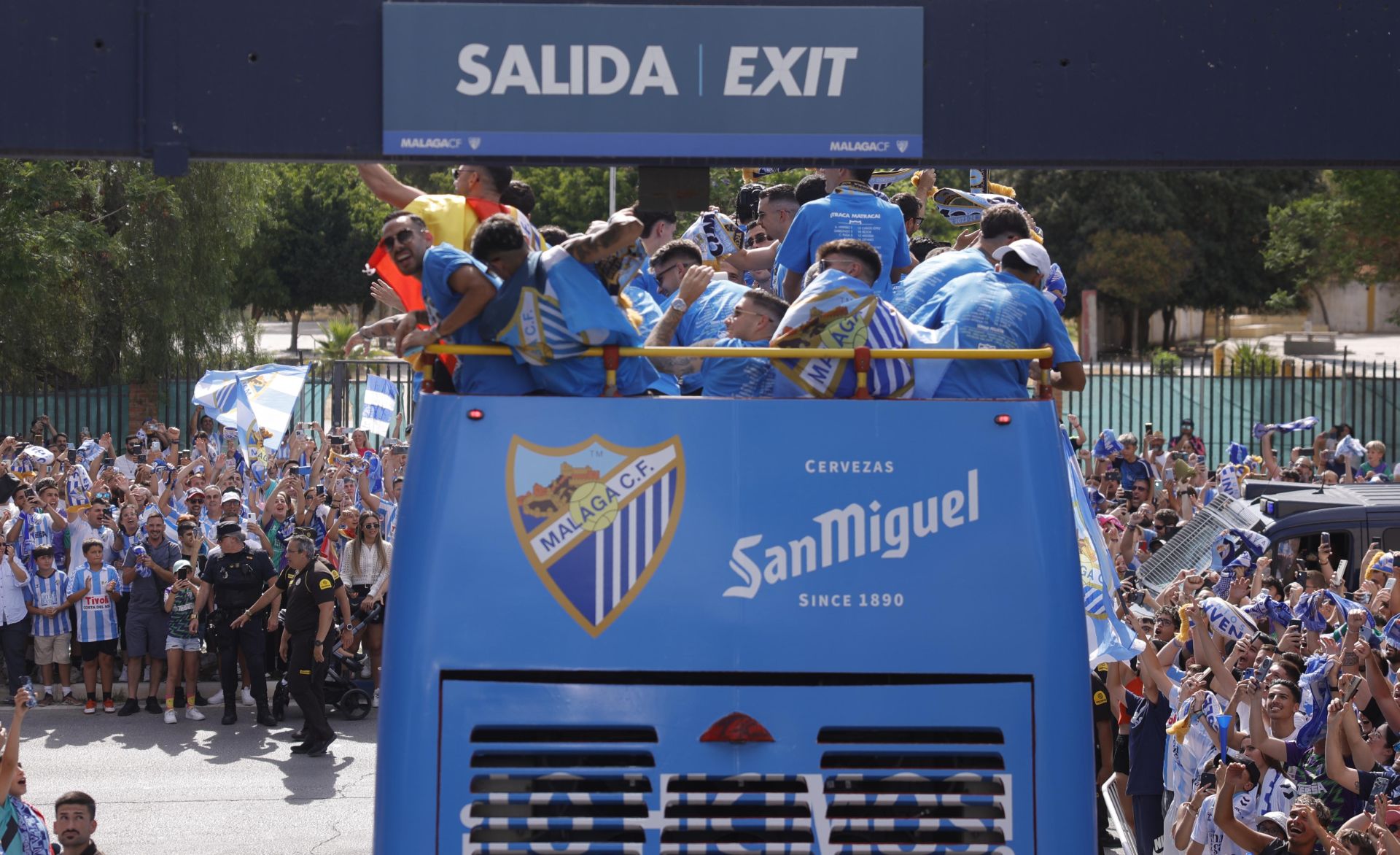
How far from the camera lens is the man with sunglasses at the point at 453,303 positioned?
223 inches

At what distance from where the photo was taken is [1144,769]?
10.6 meters

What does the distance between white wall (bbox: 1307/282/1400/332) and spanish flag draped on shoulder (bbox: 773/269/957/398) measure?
58569mm

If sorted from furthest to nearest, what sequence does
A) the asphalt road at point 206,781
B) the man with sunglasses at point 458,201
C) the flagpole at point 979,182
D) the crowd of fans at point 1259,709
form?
the asphalt road at point 206,781
the flagpole at point 979,182
the crowd of fans at point 1259,709
the man with sunglasses at point 458,201

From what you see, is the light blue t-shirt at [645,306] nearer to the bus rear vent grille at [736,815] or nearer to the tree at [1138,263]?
the bus rear vent grille at [736,815]

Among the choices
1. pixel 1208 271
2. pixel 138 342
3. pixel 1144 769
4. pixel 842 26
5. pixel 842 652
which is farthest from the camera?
pixel 1208 271

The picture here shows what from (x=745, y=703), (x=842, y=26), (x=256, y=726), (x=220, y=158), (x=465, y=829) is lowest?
(x=256, y=726)

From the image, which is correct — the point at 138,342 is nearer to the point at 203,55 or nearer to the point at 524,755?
the point at 203,55

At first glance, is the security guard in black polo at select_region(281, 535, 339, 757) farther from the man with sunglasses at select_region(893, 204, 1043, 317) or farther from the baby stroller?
the man with sunglasses at select_region(893, 204, 1043, 317)

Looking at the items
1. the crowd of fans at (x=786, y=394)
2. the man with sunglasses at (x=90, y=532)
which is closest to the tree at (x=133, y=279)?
the crowd of fans at (x=786, y=394)

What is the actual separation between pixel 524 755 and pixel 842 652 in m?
1.07

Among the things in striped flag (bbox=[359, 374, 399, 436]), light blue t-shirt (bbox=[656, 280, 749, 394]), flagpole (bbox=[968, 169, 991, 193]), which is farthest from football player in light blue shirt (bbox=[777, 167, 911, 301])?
striped flag (bbox=[359, 374, 399, 436])

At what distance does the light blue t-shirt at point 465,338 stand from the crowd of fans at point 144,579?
10.3 metres

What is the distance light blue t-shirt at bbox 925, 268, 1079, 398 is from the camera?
5910mm

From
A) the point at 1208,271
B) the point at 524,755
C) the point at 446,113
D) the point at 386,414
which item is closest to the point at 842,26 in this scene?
the point at 446,113
